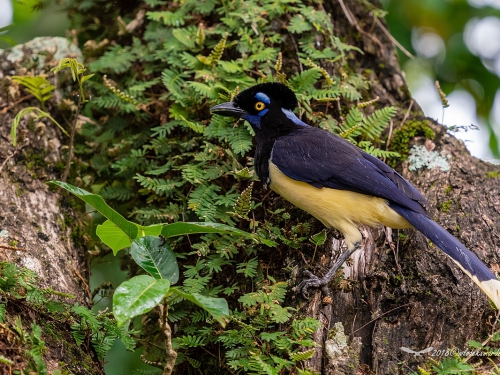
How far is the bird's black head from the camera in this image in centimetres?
448

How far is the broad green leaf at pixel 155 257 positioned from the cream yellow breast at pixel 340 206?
1.34m

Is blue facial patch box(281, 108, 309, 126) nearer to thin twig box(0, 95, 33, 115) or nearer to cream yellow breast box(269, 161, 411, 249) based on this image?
cream yellow breast box(269, 161, 411, 249)

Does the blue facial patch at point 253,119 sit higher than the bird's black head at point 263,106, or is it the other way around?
the bird's black head at point 263,106

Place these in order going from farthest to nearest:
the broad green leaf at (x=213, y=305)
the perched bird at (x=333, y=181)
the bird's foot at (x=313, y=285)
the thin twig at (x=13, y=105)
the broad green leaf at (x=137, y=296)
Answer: the thin twig at (x=13, y=105), the perched bird at (x=333, y=181), the bird's foot at (x=313, y=285), the broad green leaf at (x=213, y=305), the broad green leaf at (x=137, y=296)

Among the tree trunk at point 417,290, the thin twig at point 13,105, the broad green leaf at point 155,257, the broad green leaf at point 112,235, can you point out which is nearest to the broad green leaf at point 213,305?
the broad green leaf at point 155,257

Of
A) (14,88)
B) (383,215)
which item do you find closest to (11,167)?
(14,88)

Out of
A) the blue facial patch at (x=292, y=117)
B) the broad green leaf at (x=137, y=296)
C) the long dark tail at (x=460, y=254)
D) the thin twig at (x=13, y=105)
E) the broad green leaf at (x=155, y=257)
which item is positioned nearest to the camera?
the broad green leaf at (x=137, y=296)

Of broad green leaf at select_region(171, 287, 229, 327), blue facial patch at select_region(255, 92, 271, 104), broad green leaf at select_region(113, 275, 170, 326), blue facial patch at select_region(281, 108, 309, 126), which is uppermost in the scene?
blue facial patch at select_region(255, 92, 271, 104)

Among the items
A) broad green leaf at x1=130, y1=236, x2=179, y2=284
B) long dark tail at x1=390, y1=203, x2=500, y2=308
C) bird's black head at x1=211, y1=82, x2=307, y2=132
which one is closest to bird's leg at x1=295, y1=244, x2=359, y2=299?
long dark tail at x1=390, y1=203, x2=500, y2=308

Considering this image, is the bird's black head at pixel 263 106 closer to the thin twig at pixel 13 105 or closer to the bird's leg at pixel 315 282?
the bird's leg at pixel 315 282

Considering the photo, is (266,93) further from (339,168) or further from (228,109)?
(339,168)

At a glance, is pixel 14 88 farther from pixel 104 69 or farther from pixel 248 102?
pixel 248 102

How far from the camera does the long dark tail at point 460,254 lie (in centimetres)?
351

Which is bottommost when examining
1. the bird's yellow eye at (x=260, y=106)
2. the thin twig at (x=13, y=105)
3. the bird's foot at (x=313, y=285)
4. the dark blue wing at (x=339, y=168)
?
the bird's foot at (x=313, y=285)
